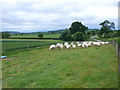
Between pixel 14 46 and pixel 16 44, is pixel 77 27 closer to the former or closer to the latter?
pixel 16 44

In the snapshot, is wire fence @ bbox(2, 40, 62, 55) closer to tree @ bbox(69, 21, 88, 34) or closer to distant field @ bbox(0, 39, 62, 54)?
distant field @ bbox(0, 39, 62, 54)

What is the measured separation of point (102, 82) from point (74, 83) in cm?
77

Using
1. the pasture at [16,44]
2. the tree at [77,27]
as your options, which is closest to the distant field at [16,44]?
the pasture at [16,44]

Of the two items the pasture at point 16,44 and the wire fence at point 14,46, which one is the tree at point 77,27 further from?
the wire fence at point 14,46

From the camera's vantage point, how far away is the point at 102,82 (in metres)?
3.93

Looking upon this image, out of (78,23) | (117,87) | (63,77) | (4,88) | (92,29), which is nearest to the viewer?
(117,87)

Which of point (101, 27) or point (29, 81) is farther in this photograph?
point (101, 27)

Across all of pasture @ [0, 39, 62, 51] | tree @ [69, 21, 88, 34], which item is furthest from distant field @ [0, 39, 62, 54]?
tree @ [69, 21, 88, 34]

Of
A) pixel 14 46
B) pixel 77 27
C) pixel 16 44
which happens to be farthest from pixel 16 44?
pixel 77 27

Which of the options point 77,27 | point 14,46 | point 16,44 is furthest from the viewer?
point 77,27

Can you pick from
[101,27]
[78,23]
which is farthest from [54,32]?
[101,27]

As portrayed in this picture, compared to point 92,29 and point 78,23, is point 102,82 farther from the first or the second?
point 92,29

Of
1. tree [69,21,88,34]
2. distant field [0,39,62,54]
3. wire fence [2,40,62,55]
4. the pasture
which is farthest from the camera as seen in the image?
tree [69,21,88,34]

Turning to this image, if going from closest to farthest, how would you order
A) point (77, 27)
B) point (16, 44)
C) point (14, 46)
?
point (14, 46) < point (16, 44) < point (77, 27)
